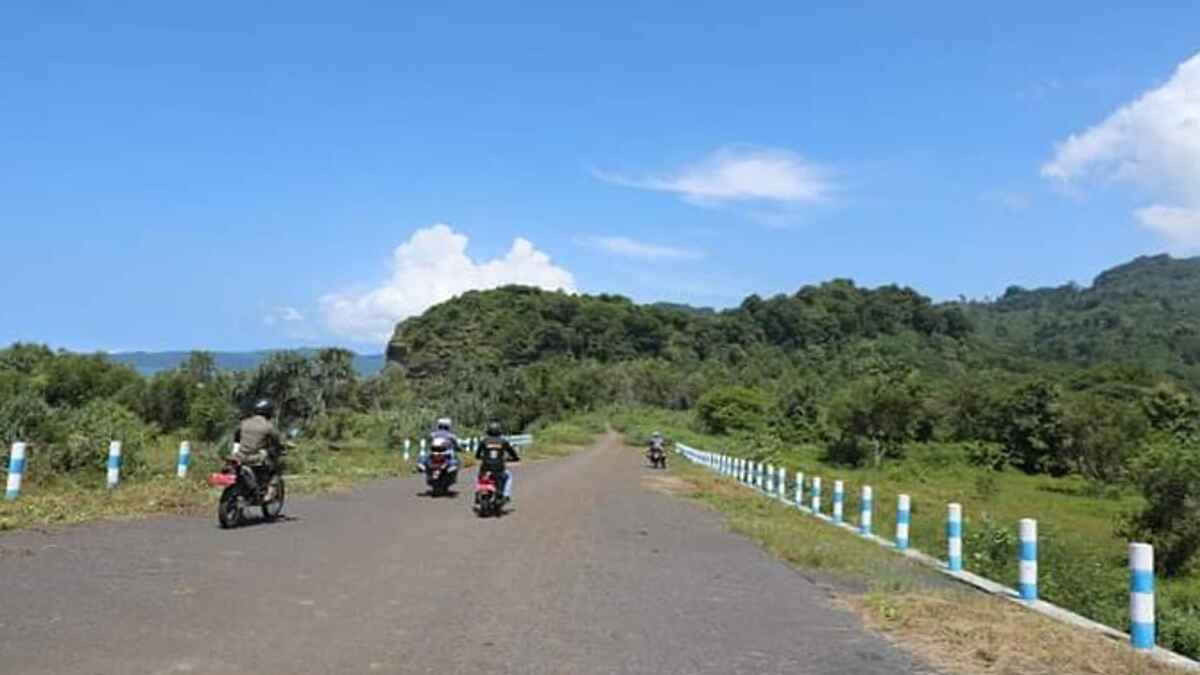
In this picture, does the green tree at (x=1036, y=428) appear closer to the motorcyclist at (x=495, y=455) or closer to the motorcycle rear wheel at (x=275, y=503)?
the motorcyclist at (x=495, y=455)

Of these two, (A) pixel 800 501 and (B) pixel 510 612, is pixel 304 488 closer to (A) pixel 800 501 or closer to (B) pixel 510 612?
(A) pixel 800 501

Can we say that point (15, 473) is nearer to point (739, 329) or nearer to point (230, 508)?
point (230, 508)

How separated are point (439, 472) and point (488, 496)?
469 cm

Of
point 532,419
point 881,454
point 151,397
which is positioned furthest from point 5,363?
point 881,454

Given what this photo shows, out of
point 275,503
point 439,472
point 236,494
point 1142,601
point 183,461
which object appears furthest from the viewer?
point 439,472

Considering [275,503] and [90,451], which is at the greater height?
[90,451]

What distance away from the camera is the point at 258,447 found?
15.8 meters

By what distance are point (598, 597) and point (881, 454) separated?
68.8m

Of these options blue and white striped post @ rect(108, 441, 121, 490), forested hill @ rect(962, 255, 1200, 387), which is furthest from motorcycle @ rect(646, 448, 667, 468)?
forested hill @ rect(962, 255, 1200, 387)

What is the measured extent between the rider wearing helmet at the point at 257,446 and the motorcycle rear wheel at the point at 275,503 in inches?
13.0

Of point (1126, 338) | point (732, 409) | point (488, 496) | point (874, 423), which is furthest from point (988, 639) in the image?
point (1126, 338)

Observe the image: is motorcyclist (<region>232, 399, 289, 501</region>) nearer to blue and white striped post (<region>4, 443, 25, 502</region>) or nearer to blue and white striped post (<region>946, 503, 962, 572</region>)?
blue and white striped post (<region>4, 443, 25, 502</region>)

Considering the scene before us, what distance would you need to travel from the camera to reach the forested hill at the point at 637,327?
17212cm

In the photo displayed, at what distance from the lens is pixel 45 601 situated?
28.9 ft
